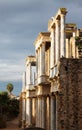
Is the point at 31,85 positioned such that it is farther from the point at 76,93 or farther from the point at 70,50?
the point at 76,93

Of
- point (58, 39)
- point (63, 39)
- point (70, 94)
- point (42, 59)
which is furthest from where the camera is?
point (42, 59)

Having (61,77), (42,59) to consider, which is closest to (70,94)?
(61,77)

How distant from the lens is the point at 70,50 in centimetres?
3055

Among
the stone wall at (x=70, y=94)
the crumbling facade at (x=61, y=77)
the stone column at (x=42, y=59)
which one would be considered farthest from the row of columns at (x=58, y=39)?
the stone column at (x=42, y=59)

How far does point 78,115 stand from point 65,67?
3.01m

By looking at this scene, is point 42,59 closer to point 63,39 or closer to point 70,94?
point 63,39

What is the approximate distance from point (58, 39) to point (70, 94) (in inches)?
225

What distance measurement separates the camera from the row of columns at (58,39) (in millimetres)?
24594

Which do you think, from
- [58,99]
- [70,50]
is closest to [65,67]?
[58,99]

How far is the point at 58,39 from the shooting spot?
25953mm

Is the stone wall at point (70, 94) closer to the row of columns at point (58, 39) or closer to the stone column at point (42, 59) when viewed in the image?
the row of columns at point (58, 39)

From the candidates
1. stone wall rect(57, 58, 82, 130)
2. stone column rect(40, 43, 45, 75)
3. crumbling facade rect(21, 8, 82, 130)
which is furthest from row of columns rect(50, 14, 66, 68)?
stone column rect(40, 43, 45, 75)

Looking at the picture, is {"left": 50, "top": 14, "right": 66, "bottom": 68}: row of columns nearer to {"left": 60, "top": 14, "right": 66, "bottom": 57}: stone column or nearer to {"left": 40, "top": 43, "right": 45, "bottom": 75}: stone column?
{"left": 60, "top": 14, "right": 66, "bottom": 57}: stone column

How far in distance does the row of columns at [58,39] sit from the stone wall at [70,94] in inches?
95.3
